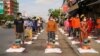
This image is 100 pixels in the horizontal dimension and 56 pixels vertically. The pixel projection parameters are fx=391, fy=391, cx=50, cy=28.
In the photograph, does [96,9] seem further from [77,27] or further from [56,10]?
[56,10]

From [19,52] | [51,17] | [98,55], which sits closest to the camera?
[98,55]

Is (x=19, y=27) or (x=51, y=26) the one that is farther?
(x=19, y=27)

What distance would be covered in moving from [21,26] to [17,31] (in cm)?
40

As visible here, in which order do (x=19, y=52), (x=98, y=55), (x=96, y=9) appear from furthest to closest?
(x=96, y=9) < (x=19, y=52) < (x=98, y=55)

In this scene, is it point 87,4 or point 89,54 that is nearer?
point 89,54

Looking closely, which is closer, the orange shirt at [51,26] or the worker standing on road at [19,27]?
the orange shirt at [51,26]

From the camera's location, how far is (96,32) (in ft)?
102

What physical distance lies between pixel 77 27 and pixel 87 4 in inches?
665

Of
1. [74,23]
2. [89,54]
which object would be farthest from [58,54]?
[74,23]

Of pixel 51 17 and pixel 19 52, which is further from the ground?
pixel 51 17

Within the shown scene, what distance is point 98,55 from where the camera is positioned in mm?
16734

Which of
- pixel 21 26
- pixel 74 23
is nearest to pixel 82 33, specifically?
pixel 21 26

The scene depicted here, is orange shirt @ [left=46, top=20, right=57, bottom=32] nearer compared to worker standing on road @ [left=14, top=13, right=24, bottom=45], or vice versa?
orange shirt @ [left=46, top=20, right=57, bottom=32]

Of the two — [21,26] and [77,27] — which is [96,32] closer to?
[77,27]
